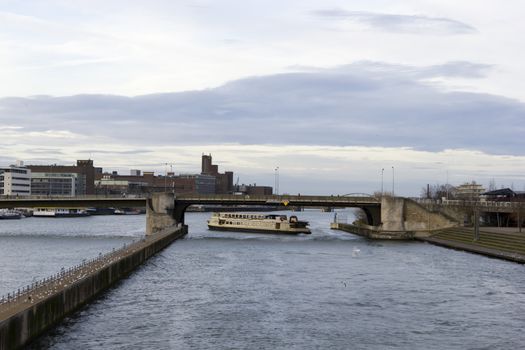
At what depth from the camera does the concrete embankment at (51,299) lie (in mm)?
36656

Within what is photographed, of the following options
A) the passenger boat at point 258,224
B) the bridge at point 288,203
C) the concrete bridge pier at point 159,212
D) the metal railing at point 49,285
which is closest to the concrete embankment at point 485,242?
Answer: the bridge at point 288,203

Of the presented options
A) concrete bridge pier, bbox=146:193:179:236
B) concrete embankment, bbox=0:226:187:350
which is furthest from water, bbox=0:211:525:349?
concrete bridge pier, bbox=146:193:179:236

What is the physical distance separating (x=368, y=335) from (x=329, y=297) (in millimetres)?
14786

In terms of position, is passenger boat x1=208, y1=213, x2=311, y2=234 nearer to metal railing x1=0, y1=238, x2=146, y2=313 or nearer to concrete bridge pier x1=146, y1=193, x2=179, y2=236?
concrete bridge pier x1=146, y1=193, x2=179, y2=236

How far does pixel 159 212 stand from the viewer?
495ft

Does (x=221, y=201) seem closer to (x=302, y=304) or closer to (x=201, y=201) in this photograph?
(x=201, y=201)

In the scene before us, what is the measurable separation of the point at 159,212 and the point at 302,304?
323ft

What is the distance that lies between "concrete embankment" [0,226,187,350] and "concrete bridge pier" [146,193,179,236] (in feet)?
242

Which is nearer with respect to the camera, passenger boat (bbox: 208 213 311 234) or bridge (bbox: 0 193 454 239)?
bridge (bbox: 0 193 454 239)

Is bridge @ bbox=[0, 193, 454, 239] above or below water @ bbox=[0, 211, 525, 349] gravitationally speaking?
above

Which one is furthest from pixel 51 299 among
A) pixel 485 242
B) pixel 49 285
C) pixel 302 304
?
pixel 485 242

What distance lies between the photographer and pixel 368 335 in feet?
145

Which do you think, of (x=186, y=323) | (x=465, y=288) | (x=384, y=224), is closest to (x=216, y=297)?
(x=186, y=323)

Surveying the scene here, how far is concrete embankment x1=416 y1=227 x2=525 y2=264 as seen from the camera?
94012 mm
